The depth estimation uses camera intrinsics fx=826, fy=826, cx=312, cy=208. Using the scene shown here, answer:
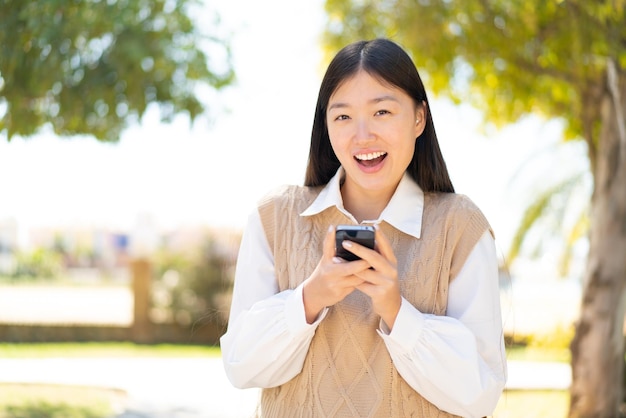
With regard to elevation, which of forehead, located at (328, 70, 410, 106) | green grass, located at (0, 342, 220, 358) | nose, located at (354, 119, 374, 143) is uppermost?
forehead, located at (328, 70, 410, 106)

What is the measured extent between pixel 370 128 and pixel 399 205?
0.24 m

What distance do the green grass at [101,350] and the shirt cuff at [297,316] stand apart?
1148 cm

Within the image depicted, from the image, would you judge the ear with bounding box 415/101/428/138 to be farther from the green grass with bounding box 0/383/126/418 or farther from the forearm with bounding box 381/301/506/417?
the green grass with bounding box 0/383/126/418

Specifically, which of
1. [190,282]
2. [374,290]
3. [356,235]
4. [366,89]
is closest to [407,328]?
[374,290]

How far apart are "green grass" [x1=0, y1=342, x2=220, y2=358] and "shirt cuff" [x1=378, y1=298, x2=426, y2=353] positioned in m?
11.6

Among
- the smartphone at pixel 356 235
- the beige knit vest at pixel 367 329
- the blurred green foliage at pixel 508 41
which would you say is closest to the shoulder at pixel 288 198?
the beige knit vest at pixel 367 329

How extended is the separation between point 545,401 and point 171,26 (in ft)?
19.9

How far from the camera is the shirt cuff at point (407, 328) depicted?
1922 millimetres

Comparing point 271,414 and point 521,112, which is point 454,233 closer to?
point 271,414

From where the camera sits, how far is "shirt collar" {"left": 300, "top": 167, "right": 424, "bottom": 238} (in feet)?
6.99

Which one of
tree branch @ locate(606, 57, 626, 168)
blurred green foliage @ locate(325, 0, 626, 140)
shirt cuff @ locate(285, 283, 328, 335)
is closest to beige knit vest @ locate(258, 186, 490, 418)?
shirt cuff @ locate(285, 283, 328, 335)

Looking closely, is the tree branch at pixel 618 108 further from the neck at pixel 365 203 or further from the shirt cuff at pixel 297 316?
the shirt cuff at pixel 297 316

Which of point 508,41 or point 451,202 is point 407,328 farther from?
point 508,41

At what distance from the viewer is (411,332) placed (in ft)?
6.32
